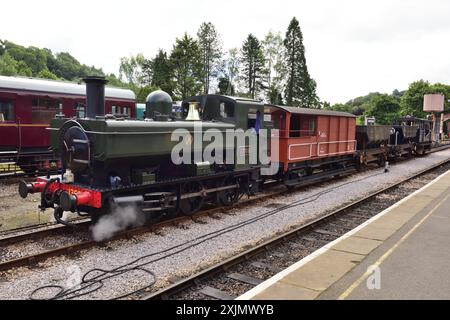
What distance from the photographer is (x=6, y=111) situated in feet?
45.6

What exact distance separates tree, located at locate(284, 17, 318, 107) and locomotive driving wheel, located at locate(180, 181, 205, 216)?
44061 mm

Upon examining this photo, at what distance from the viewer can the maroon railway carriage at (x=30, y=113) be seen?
1388 cm

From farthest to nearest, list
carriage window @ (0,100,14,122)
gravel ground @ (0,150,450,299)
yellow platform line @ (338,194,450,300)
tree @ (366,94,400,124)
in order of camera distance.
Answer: tree @ (366,94,400,124) < carriage window @ (0,100,14,122) < gravel ground @ (0,150,450,299) < yellow platform line @ (338,194,450,300)

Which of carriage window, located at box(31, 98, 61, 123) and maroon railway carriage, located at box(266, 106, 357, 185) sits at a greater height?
carriage window, located at box(31, 98, 61, 123)

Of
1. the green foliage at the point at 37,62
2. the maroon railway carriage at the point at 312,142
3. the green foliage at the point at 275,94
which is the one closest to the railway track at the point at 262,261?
the maroon railway carriage at the point at 312,142

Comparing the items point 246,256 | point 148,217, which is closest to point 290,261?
point 246,256

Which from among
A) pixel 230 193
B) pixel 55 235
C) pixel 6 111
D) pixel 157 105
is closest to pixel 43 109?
pixel 6 111

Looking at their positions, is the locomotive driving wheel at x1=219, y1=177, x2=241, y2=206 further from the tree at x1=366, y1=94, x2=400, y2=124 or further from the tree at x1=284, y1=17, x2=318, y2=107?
the tree at x1=366, y1=94, x2=400, y2=124

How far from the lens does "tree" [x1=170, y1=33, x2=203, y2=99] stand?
130ft

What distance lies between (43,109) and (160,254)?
10595 millimetres

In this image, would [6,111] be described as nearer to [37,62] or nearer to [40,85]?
[40,85]

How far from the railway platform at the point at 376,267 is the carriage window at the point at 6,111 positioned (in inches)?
490

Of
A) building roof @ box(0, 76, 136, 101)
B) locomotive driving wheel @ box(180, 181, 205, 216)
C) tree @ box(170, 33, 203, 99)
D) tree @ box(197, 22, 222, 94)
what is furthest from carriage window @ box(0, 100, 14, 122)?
tree @ box(197, 22, 222, 94)
